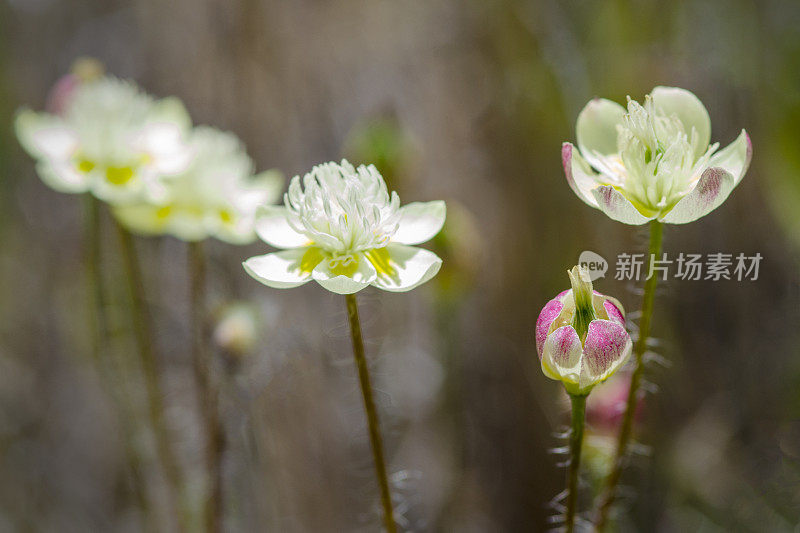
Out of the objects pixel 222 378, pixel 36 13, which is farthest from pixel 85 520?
pixel 36 13

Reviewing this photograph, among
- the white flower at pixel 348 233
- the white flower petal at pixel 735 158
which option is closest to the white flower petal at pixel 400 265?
the white flower at pixel 348 233

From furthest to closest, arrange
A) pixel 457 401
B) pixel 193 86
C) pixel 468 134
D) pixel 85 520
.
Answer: pixel 193 86 < pixel 468 134 < pixel 85 520 < pixel 457 401

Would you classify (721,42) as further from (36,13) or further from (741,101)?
(36,13)

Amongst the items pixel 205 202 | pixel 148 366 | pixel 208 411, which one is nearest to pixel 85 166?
pixel 205 202

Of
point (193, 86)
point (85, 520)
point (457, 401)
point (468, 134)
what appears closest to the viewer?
point (457, 401)

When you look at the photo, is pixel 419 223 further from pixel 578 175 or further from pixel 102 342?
pixel 102 342

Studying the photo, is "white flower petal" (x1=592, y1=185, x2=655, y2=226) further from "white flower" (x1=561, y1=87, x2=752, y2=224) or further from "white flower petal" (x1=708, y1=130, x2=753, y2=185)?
"white flower petal" (x1=708, y1=130, x2=753, y2=185)
